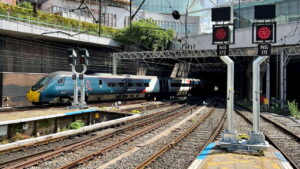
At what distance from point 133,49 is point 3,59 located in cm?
1981

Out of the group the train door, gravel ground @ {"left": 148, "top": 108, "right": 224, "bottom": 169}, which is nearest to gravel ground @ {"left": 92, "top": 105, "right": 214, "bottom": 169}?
gravel ground @ {"left": 148, "top": 108, "right": 224, "bottom": 169}

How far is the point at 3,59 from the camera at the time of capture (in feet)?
84.1

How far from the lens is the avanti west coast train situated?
68.0 ft

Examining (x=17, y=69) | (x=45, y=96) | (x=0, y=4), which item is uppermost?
(x=0, y=4)

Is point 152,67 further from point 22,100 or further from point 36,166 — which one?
point 36,166

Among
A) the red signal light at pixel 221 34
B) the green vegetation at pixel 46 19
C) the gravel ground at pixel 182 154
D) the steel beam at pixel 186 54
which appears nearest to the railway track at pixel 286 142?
the gravel ground at pixel 182 154

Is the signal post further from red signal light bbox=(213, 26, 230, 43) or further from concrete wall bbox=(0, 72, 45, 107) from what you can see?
concrete wall bbox=(0, 72, 45, 107)

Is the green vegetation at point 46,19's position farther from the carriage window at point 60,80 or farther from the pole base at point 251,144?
the pole base at point 251,144

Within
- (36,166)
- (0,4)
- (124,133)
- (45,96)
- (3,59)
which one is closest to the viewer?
(36,166)

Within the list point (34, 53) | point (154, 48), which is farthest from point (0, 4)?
point (154, 48)

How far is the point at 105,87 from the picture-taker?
85.8 feet

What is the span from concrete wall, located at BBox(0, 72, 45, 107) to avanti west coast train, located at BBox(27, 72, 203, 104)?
4688 millimetres

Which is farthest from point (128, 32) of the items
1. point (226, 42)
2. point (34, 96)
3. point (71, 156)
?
point (71, 156)

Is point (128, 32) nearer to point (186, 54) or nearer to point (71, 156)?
point (186, 54)
